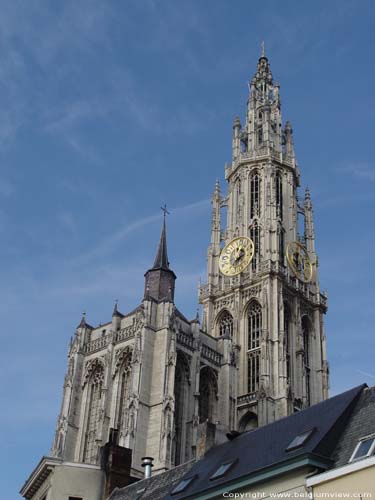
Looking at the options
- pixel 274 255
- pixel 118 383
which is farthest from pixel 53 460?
pixel 274 255

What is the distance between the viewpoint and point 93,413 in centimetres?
4691

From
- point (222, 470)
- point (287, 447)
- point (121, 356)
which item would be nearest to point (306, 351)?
point (121, 356)

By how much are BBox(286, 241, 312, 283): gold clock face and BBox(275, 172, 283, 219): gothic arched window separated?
2.62 meters

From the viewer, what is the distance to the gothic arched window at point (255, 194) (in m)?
59.3

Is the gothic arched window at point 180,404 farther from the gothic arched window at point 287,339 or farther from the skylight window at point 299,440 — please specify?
the skylight window at point 299,440

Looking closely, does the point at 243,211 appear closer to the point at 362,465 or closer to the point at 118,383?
the point at 118,383

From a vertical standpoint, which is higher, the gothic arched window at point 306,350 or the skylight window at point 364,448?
the gothic arched window at point 306,350

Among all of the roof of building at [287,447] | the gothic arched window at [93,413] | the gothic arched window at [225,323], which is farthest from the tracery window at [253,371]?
the roof of building at [287,447]

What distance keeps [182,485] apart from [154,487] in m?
2.92

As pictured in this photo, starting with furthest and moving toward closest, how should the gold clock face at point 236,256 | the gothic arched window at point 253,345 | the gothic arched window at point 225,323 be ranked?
the gold clock face at point 236,256
the gothic arched window at point 225,323
the gothic arched window at point 253,345

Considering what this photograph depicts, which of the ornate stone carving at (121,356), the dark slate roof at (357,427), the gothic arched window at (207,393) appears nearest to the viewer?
the dark slate roof at (357,427)

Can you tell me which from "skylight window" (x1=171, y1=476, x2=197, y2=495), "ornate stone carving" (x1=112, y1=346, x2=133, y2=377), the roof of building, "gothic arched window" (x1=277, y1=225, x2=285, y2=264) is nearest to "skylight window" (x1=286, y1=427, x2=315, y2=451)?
the roof of building

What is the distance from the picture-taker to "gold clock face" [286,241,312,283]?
184 feet

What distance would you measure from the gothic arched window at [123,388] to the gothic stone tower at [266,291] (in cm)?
626
